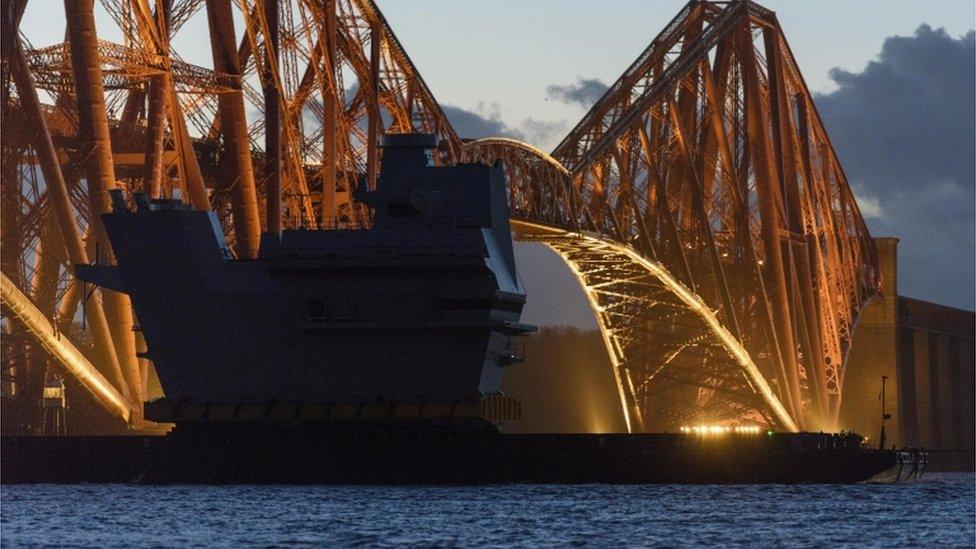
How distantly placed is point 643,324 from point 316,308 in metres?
51.9

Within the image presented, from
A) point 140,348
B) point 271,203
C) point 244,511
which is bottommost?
point 244,511

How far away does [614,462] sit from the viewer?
91.0 metres

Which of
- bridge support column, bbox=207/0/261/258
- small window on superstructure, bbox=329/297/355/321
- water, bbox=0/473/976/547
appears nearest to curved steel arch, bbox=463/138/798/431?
bridge support column, bbox=207/0/261/258

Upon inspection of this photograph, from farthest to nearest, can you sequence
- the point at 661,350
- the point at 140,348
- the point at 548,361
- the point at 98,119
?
the point at 548,361
the point at 661,350
the point at 140,348
the point at 98,119

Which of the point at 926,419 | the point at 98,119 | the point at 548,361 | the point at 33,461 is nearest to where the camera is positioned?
the point at 98,119

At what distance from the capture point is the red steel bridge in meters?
84.2

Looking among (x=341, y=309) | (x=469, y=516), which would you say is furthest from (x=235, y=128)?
(x=469, y=516)

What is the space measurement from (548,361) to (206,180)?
164 ft

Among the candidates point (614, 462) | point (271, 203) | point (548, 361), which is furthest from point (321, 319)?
point (548, 361)

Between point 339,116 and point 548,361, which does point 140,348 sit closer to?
point 339,116

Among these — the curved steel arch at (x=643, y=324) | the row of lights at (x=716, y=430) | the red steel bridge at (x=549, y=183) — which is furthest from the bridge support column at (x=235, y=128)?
the row of lights at (x=716, y=430)

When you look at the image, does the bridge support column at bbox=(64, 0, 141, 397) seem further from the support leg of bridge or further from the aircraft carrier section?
the support leg of bridge

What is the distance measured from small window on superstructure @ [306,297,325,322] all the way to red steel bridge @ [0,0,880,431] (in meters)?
5.97

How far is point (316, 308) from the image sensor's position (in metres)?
84.2
